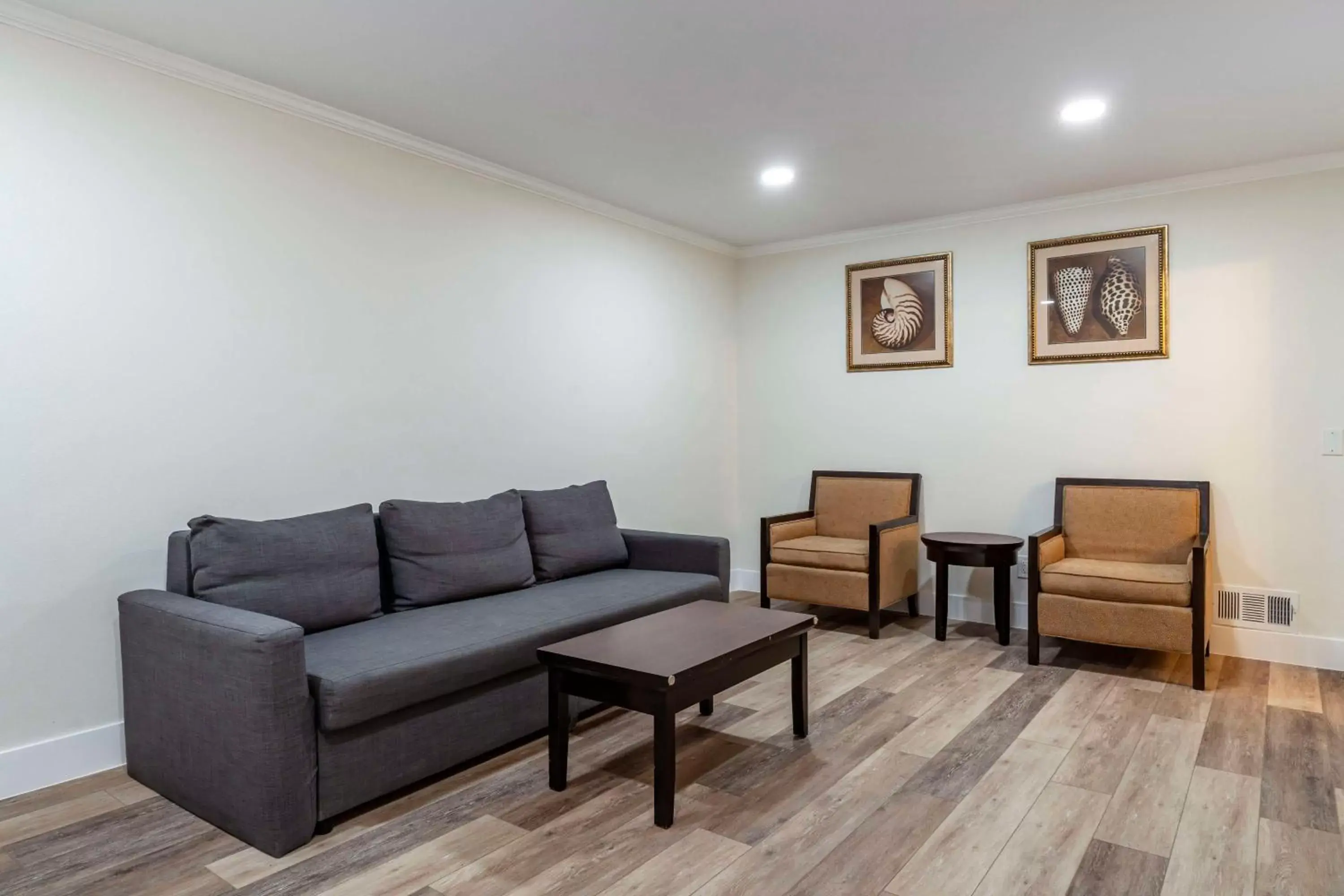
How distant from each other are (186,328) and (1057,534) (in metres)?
4.03

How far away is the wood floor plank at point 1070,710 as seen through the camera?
302cm

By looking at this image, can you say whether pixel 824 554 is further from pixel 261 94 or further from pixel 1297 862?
pixel 261 94

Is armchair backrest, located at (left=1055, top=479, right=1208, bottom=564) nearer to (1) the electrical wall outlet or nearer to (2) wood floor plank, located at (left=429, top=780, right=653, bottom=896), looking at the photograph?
(1) the electrical wall outlet

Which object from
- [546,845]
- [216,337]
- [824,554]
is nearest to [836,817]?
[546,845]

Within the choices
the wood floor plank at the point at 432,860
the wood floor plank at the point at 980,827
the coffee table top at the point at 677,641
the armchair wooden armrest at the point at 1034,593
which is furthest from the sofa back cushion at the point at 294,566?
the armchair wooden armrest at the point at 1034,593

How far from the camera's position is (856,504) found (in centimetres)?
509

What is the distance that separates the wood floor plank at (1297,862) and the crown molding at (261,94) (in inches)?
152

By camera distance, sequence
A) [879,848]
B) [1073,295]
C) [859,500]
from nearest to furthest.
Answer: [879,848] < [1073,295] < [859,500]

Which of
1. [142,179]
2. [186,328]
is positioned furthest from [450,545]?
[142,179]

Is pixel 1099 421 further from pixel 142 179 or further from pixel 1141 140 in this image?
pixel 142 179

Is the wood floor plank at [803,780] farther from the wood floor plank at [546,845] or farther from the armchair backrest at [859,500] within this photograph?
the armchair backrest at [859,500]

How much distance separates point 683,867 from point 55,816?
1.86 meters

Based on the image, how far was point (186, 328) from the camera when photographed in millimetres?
2871

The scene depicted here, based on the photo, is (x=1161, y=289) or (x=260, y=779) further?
(x=1161, y=289)
